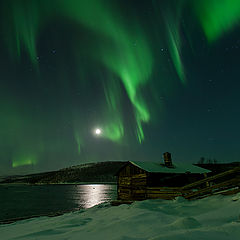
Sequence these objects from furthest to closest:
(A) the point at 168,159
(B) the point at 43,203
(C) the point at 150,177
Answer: (B) the point at 43,203 → (A) the point at 168,159 → (C) the point at 150,177

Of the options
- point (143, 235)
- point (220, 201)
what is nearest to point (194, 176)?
point (220, 201)

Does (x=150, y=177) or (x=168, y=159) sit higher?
(x=168, y=159)

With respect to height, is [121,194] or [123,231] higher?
[123,231]

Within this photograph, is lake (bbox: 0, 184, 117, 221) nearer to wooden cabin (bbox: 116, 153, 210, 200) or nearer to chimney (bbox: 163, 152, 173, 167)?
wooden cabin (bbox: 116, 153, 210, 200)

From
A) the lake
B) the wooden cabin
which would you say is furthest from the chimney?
the lake

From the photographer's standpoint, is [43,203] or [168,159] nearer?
[168,159]

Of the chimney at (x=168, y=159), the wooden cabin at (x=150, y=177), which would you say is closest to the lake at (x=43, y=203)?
the wooden cabin at (x=150, y=177)

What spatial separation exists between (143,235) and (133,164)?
61.1 ft

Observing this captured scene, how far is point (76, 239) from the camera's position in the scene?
4.88 meters


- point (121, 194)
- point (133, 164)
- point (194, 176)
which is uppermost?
point (133, 164)

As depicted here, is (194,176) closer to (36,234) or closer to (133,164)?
(133,164)

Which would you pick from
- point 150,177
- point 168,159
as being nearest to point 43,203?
point 150,177

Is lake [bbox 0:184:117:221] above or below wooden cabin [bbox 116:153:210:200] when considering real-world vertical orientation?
below

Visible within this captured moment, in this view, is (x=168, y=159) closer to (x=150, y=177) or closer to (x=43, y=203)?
(x=150, y=177)
